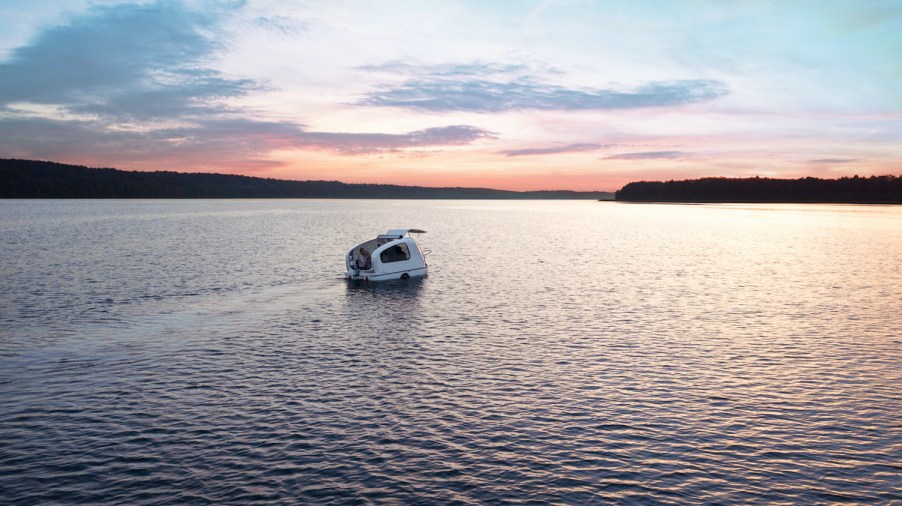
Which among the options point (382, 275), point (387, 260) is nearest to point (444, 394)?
point (382, 275)

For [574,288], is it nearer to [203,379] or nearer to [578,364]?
[578,364]

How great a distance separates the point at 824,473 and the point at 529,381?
34.2 feet

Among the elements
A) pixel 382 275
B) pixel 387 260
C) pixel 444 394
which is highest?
pixel 387 260

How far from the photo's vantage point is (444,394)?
21.7 meters

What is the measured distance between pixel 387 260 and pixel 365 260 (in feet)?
7.13

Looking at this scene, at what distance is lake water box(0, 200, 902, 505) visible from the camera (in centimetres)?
1488

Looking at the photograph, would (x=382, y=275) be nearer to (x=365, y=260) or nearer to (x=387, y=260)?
(x=387, y=260)

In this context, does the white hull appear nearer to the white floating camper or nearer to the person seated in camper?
the white floating camper

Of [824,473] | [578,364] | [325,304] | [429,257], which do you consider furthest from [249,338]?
[429,257]

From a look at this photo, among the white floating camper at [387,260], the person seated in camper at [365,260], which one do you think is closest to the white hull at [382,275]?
the white floating camper at [387,260]

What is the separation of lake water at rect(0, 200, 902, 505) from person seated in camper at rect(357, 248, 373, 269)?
271 centimetres

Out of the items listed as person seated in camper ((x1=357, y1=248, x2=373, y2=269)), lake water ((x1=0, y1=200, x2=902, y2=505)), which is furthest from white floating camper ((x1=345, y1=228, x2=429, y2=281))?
lake water ((x1=0, y1=200, x2=902, y2=505))

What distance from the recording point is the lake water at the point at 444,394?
1488 cm

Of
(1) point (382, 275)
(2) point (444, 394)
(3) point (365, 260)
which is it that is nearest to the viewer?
(2) point (444, 394)
